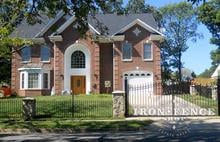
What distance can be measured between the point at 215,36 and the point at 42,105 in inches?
1746

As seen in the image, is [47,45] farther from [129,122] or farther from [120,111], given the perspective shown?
[129,122]

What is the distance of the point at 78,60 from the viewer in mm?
42188

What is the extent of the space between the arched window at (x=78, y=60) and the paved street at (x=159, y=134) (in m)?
22.7

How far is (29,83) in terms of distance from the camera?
136 ft

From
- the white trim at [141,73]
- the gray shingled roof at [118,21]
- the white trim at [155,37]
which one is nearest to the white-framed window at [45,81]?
the gray shingled roof at [118,21]

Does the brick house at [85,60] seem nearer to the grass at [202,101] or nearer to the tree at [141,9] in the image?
the grass at [202,101]

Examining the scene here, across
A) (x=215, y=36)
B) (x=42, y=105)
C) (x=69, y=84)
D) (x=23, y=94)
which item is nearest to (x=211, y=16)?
(x=215, y=36)

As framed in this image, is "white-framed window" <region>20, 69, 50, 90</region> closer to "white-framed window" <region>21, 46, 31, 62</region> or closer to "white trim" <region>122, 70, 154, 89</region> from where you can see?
"white-framed window" <region>21, 46, 31, 62</region>

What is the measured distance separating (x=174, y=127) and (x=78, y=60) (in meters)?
26.3

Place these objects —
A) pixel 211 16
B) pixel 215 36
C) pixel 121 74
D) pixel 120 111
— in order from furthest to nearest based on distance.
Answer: pixel 215 36
pixel 211 16
pixel 121 74
pixel 120 111

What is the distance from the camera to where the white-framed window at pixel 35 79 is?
1630 inches

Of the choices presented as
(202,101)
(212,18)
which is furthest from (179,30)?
(202,101)

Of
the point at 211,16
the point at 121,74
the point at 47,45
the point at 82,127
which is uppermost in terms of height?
the point at 211,16

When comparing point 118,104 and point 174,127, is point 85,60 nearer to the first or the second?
point 118,104
